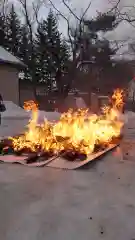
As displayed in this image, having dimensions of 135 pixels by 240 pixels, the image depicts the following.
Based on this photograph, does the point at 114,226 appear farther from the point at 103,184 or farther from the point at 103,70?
the point at 103,70

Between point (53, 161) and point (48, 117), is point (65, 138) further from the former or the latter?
point (48, 117)

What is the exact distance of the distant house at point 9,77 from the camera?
24.5 meters

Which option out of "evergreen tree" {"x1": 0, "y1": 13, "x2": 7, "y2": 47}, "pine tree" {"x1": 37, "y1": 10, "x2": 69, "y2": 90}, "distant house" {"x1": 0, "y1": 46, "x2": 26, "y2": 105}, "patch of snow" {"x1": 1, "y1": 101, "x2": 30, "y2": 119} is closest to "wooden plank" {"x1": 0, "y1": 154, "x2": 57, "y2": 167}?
"patch of snow" {"x1": 1, "y1": 101, "x2": 30, "y2": 119}

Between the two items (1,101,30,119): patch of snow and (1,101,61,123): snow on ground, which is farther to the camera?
(1,101,30,119): patch of snow

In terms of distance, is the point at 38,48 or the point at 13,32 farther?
the point at 13,32

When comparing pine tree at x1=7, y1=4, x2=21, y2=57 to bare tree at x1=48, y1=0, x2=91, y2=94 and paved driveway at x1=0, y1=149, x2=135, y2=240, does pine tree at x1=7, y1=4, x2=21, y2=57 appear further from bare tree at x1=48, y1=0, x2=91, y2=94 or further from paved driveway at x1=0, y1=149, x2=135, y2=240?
paved driveway at x1=0, y1=149, x2=135, y2=240

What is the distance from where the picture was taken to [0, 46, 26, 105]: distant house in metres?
A: 24.5

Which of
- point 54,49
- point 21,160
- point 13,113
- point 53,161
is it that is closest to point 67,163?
point 53,161

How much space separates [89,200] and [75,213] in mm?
549

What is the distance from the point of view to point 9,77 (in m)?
25.2

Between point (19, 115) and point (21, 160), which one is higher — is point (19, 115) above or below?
above

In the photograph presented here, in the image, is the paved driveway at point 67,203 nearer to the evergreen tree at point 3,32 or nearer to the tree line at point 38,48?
the tree line at point 38,48

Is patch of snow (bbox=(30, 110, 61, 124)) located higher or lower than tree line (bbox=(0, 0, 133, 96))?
lower

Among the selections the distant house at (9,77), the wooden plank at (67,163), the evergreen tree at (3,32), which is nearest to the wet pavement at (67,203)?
the wooden plank at (67,163)
